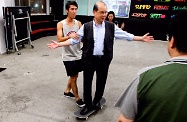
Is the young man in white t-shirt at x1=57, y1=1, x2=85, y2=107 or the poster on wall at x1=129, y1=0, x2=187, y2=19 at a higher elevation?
the poster on wall at x1=129, y1=0, x2=187, y2=19

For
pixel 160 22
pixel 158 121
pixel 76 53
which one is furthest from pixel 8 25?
pixel 160 22

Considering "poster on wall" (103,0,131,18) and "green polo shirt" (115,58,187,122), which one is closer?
"green polo shirt" (115,58,187,122)

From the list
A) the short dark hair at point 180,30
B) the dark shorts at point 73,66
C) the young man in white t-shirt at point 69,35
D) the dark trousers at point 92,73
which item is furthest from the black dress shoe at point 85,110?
the short dark hair at point 180,30

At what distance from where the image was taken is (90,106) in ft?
7.34

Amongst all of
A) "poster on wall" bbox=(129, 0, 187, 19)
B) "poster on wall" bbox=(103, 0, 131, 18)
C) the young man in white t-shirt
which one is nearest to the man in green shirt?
the young man in white t-shirt

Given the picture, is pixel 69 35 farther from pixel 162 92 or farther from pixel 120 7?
pixel 120 7

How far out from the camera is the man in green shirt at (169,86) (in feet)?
2.12

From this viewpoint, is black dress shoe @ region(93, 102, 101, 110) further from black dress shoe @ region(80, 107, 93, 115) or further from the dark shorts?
the dark shorts

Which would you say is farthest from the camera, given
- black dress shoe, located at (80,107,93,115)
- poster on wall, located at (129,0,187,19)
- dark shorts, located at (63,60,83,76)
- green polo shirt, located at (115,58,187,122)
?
poster on wall, located at (129,0,187,19)

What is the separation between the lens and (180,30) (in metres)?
0.67

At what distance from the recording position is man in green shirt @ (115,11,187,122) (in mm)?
646

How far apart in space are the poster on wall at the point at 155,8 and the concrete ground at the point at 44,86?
12.0 ft

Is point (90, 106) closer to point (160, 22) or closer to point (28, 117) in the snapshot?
point (28, 117)

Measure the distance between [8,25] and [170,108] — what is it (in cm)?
489
